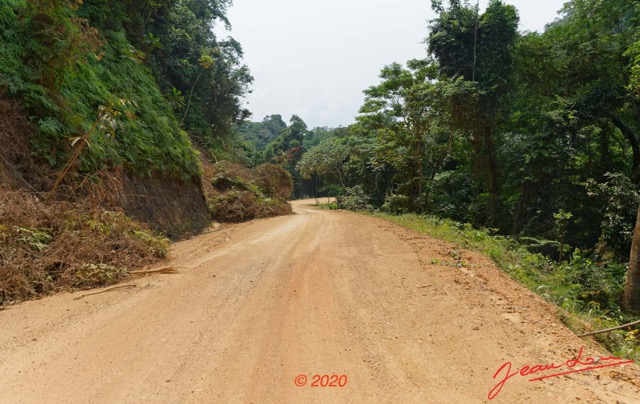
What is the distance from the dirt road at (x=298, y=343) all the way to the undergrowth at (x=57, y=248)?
1.18 ft

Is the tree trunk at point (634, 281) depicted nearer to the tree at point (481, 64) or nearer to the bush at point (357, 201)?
the tree at point (481, 64)

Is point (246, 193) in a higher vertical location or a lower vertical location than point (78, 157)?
lower

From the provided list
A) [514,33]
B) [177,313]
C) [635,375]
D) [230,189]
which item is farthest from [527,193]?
[177,313]

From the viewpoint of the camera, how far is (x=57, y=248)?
17.1 ft

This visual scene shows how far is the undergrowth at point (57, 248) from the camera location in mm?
4625

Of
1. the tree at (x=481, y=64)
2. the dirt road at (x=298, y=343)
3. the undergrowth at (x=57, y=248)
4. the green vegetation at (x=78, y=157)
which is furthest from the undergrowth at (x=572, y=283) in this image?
the tree at (x=481, y=64)

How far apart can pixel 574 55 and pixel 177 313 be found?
19.3 meters

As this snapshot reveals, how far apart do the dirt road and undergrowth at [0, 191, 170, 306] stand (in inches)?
14.1

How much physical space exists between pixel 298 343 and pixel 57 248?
13.3 feet

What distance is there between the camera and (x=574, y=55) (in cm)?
1606
